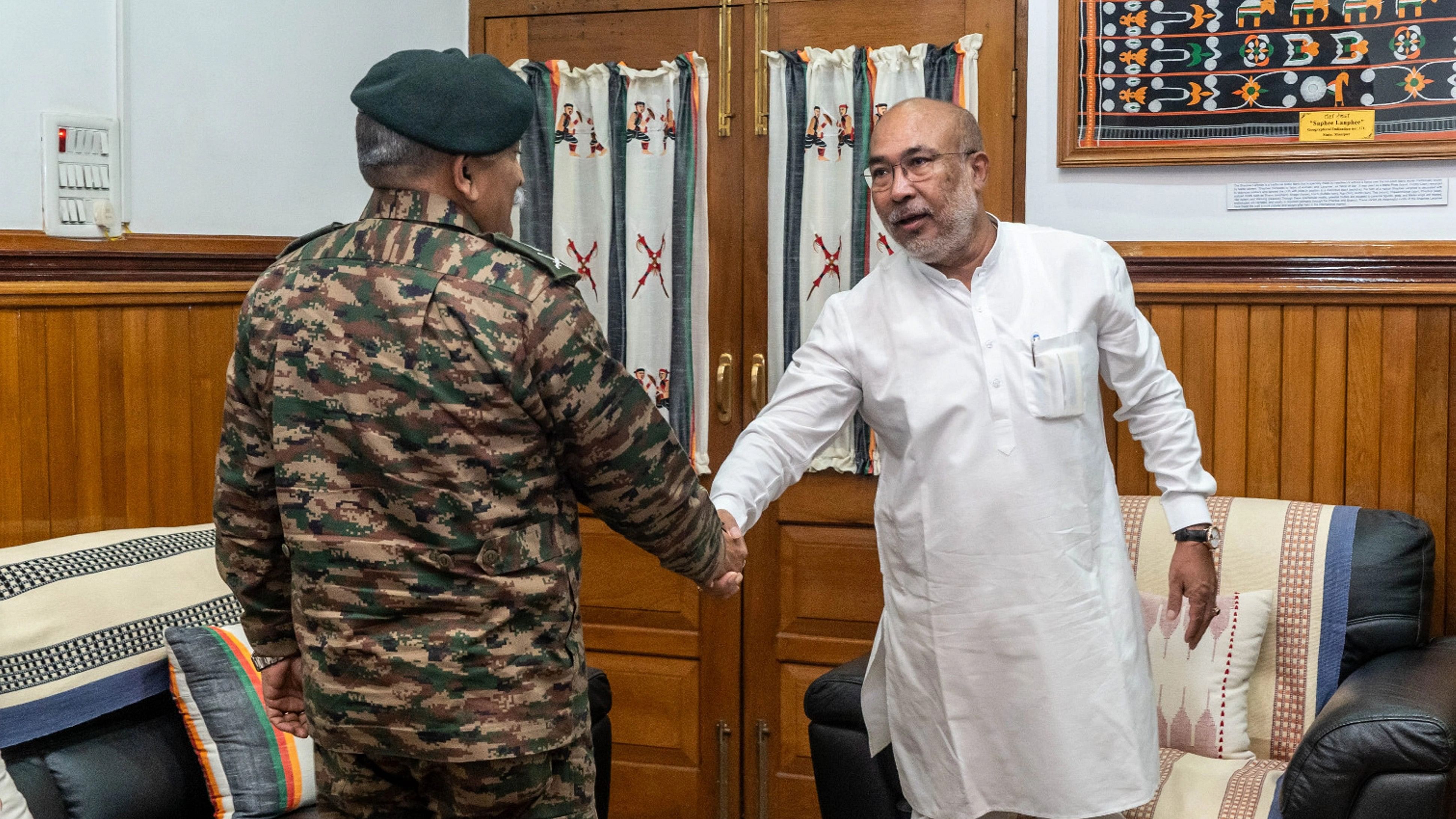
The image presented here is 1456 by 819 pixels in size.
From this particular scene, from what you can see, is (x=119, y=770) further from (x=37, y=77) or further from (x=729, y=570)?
(x=37, y=77)

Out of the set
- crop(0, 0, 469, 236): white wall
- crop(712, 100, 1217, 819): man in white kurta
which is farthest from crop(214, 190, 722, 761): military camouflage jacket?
crop(0, 0, 469, 236): white wall

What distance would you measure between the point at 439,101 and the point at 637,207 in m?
2.00

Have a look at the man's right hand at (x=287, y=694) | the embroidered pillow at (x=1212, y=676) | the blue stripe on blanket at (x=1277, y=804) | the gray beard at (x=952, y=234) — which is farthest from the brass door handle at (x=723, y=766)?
the man's right hand at (x=287, y=694)

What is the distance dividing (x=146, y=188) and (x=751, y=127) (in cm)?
145

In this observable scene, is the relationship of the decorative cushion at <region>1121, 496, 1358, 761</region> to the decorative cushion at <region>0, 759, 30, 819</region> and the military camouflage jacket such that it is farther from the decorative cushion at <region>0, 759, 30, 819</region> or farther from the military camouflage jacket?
the decorative cushion at <region>0, 759, 30, 819</region>

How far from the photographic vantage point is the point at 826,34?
336 cm

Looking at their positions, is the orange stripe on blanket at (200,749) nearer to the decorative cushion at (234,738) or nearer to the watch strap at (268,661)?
the decorative cushion at (234,738)

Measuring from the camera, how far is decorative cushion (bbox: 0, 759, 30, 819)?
6.40 ft

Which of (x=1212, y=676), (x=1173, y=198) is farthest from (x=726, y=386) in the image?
(x=1212, y=676)

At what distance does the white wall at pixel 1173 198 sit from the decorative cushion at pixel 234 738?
2053mm

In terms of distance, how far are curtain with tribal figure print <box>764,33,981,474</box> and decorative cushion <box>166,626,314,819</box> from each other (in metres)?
1.51

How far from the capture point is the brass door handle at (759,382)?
3.42 metres

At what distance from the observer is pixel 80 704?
7.22 feet

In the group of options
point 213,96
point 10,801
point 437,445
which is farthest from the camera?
point 213,96
